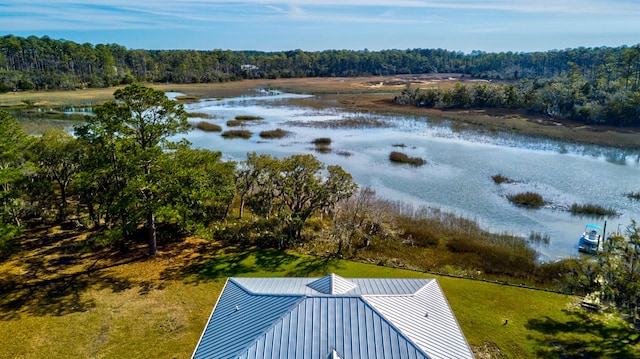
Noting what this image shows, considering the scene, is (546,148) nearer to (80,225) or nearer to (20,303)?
(80,225)

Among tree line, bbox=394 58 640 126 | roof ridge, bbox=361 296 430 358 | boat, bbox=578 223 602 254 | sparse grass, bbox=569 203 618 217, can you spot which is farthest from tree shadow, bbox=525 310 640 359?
tree line, bbox=394 58 640 126

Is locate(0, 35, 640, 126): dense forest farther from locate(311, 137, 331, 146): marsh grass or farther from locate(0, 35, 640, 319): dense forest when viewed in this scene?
locate(0, 35, 640, 319): dense forest

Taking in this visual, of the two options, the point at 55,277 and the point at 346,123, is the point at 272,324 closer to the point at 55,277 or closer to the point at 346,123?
the point at 55,277

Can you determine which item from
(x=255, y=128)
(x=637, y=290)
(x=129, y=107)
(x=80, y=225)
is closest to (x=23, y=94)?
(x=255, y=128)

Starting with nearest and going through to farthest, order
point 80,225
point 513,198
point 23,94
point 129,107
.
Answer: point 129,107 → point 80,225 → point 513,198 → point 23,94

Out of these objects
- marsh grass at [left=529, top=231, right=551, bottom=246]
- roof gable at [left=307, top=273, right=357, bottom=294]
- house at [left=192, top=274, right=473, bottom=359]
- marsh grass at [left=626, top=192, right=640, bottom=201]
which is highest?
roof gable at [left=307, top=273, right=357, bottom=294]
